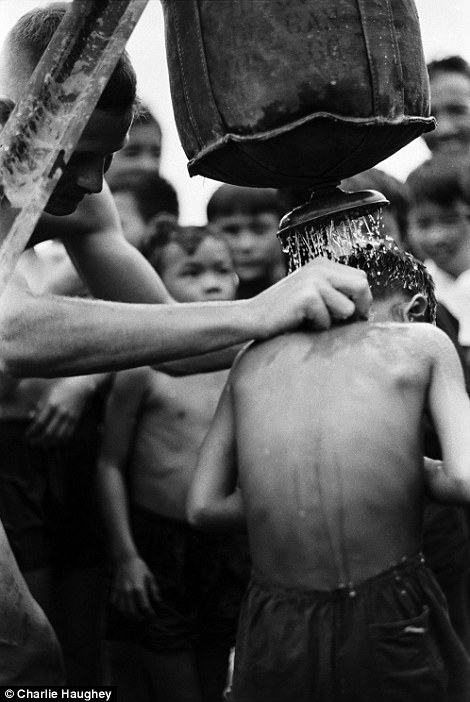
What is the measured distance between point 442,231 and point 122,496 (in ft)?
5.42

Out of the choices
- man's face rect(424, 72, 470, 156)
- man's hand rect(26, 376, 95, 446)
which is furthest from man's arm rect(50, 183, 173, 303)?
man's face rect(424, 72, 470, 156)

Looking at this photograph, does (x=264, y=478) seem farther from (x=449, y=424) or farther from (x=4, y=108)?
(x=4, y=108)

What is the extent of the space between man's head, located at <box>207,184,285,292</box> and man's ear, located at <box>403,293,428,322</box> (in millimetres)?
1679

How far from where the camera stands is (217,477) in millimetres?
2248

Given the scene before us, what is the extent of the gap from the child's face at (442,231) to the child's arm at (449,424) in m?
1.95

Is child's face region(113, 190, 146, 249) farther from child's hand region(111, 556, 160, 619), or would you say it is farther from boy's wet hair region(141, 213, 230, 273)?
child's hand region(111, 556, 160, 619)

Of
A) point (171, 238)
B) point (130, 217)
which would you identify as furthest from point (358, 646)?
point (130, 217)

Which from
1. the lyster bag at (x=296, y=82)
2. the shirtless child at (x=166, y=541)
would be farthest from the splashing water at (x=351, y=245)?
the shirtless child at (x=166, y=541)

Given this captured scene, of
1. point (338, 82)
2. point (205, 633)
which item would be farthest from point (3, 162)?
point (205, 633)

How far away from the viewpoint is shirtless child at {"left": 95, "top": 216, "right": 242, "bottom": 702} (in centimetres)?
323

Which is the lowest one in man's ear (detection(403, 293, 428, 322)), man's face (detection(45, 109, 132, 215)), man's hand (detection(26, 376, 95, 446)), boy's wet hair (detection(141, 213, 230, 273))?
man's hand (detection(26, 376, 95, 446))

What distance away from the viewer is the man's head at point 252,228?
4.08m

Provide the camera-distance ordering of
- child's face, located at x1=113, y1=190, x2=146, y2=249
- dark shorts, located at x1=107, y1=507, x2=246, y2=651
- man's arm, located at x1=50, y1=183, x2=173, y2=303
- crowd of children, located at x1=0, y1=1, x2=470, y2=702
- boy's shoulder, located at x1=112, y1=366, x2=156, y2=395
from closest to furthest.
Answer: crowd of children, located at x1=0, y1=1, x2=470, y2=702
man's arm, located at x1=50, y1=183, x2=173, y2=303
dark shorts, located at x1=107, y1=507, x2=246, y2=651
boy's shoulder, located at x1=112, y1=366, x2=156, y2=395
child's face, located at x1=113, y1=190, x2=146, y2=249

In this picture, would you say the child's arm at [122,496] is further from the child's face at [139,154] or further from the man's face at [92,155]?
the child's face at [139,154]
